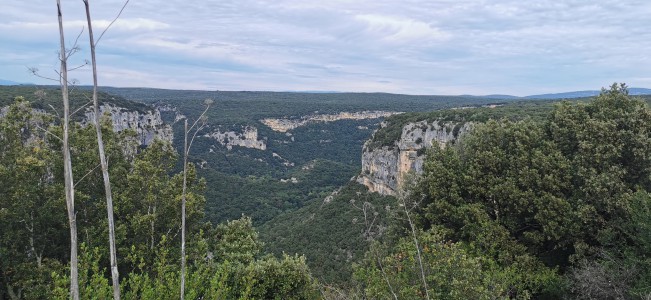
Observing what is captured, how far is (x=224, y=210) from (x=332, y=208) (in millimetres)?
23859

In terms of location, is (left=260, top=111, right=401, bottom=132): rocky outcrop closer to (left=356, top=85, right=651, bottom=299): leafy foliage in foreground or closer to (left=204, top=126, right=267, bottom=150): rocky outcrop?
(left=204, top=126, right=267, bottom=150): rocky outcrop

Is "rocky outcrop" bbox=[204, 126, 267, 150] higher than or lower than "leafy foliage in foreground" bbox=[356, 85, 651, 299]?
lower

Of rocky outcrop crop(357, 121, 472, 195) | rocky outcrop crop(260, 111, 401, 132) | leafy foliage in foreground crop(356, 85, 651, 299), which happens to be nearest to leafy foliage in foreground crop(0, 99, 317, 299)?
leafy foliage in foreground crop(356, 85, 651, 299)

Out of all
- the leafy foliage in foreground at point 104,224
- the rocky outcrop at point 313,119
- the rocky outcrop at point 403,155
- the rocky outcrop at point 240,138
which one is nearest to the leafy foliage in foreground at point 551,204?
the leafy foliage in foreground at point 104,224

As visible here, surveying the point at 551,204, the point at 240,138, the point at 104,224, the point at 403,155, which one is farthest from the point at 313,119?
the point at 104,224

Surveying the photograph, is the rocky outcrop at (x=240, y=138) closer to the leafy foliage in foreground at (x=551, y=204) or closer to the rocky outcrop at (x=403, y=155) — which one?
the rocky outcrop at (x=403, y=155)

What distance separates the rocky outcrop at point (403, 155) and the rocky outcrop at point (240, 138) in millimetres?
81968

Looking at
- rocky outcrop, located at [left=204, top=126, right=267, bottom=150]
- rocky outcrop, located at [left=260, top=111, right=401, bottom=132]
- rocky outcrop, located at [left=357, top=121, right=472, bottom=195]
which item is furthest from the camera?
rocky outcrop, located at [left=260, top=111, right=401, bottom=132]

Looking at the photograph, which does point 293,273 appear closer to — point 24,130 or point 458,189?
point 458,189

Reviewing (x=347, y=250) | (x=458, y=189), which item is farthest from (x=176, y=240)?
(x=347, y=250)

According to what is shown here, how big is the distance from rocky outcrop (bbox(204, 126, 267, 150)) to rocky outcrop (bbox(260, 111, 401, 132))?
1412 cm

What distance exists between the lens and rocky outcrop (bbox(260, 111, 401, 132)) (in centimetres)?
15812

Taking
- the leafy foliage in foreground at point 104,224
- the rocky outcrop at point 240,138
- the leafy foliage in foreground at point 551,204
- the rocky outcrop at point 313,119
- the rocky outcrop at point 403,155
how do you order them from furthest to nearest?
the rocky outcrop at point 313,119, the rocky outcrop at point 240,138, the rocky outcrop at point 403,155, the leafy foliage in foreground at point 551,204, the leafy foliage in foreground at point 104,224

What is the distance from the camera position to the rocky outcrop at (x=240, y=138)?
138125 millimetres
